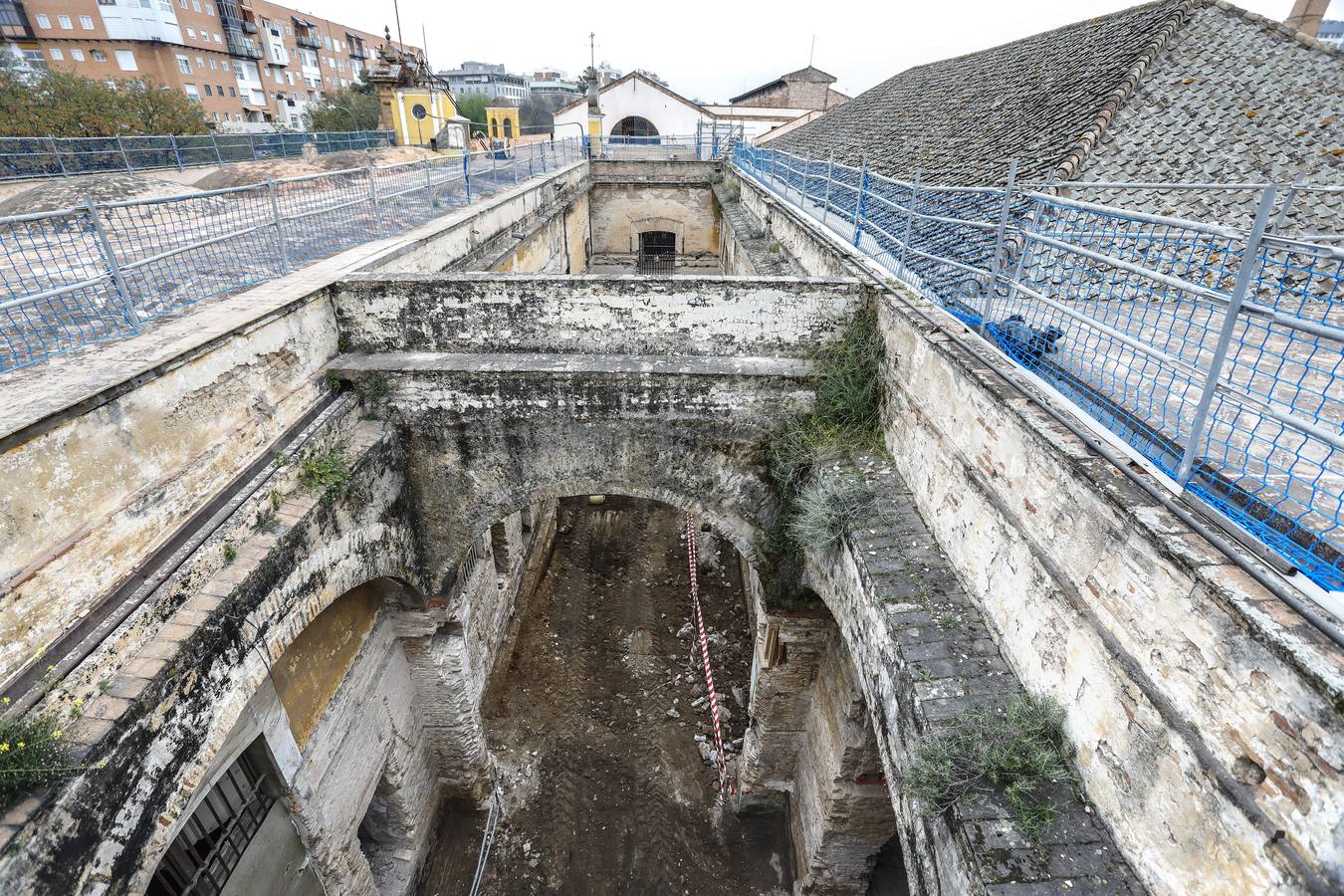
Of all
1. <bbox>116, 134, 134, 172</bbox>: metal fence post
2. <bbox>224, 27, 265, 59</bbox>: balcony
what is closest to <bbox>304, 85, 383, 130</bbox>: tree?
<bbox>224, 27, 265, 59</bbox>: balcony

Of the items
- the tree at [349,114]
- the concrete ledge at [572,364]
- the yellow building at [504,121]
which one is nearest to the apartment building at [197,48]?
the tree at [349,114]

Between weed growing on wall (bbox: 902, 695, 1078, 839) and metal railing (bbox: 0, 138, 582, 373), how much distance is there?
4781 millimetres

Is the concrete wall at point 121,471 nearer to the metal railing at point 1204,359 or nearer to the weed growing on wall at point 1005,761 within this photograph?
the weed growing on wall at point 1005,761

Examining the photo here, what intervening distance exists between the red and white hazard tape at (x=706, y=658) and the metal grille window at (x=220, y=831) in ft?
12.1

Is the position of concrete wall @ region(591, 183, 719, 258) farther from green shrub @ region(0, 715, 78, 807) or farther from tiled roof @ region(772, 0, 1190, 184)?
green shrub @ region(0, 715, 78, 807)

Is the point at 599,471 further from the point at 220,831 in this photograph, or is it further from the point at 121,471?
the point at 220,831

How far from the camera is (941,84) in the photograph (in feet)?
43.3

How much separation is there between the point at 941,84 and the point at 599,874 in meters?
14.9

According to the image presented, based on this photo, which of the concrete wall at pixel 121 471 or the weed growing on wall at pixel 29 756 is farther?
the concrete wall at pixel 121 471

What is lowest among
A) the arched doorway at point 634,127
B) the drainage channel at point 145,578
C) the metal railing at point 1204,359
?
the drainage channel at point 145,578

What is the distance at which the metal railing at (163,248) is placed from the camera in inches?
158

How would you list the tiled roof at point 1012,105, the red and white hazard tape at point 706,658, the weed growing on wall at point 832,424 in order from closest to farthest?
the weed growing on wall at point 832,424 → the red and white hazard tape at point 706,658 → the tiled roof at point 1012,105

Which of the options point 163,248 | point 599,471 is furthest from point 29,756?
point 163,248

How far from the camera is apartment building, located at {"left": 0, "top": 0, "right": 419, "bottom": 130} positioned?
1132 inches
